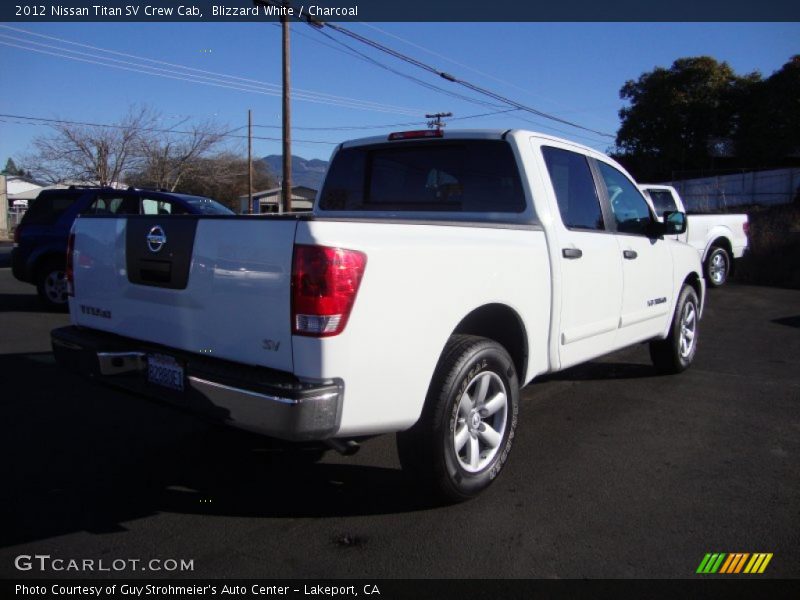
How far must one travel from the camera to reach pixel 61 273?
33.2 feet

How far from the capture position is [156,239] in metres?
3.41

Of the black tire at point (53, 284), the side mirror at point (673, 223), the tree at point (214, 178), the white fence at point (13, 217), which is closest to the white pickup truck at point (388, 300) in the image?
the side mirror at point (673, 223)

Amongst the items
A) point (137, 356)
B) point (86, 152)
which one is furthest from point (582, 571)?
point (86, 152)

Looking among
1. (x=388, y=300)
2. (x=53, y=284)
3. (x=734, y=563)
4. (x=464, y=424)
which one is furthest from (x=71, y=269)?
(x=53, y=284)

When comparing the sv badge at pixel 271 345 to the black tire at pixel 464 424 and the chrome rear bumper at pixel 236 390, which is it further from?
the black tire at pixel 464 424

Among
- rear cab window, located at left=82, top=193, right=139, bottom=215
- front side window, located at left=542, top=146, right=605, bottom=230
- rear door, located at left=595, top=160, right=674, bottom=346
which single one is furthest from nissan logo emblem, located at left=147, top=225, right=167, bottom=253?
rear cab window, located at left=82, top=193, right=139, bottom=215

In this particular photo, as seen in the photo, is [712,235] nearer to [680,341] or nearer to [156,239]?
[680,341]

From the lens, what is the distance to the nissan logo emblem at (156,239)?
3381mm

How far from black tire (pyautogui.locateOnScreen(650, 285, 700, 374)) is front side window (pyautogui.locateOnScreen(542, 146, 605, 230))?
1803 millimetres

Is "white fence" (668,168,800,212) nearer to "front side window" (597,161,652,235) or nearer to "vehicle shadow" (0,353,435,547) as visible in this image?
"front side window" (597,161,652,235)

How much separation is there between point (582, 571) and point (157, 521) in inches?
81.2

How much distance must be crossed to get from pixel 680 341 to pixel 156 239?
4.89m

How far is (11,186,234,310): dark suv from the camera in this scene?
10023 mm

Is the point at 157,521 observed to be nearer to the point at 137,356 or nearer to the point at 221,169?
the point at 137,356
